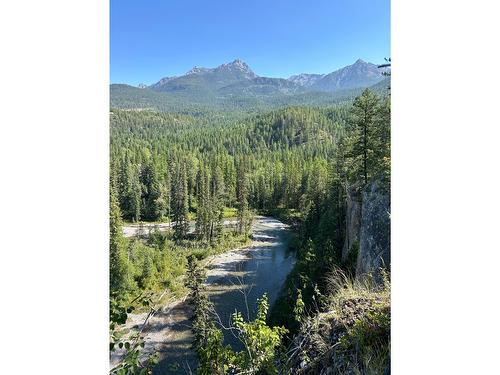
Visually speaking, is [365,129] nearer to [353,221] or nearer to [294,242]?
[353,221]

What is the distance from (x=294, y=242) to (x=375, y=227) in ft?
61.7

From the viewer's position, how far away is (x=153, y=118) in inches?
4956

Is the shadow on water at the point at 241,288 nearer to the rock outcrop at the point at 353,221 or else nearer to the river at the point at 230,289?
the river at the point at 230,289

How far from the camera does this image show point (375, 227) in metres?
8.88

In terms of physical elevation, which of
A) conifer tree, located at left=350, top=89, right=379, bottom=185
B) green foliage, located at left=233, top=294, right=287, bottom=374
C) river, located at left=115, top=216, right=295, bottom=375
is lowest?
river, located at left=115, top=216, right=295, bottom=375

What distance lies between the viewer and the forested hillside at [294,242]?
10.3 ft

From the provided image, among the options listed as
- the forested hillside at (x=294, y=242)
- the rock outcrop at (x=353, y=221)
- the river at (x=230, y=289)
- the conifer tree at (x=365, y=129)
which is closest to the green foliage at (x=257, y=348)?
the forested hillside at (x=294, y=242)

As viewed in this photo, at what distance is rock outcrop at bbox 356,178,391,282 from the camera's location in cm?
784

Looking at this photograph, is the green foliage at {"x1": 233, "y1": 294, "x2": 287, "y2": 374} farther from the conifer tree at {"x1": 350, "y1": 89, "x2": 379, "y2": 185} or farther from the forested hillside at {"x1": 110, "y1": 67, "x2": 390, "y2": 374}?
the conifer tree at {"x1": 350, "y1": 89, "x2": 379, "y2": 185}

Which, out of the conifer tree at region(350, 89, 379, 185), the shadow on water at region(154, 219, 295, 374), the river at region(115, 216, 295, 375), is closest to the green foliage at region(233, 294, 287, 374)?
the river at region(115, 216, 295, 375)

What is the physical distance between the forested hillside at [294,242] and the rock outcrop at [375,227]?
0.04 m

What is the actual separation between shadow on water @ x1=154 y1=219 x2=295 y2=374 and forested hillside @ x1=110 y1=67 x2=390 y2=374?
1.41m
